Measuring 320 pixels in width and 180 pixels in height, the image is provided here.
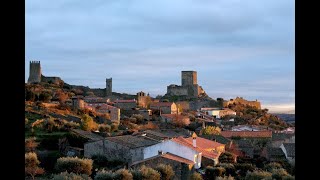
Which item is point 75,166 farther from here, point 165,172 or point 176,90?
point 176,90

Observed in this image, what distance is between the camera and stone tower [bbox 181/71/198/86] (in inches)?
2918

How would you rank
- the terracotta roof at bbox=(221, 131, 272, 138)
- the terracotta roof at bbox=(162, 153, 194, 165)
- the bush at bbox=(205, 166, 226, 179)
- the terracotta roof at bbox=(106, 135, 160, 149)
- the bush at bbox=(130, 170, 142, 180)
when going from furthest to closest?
the terracotta roof at bbox=(221, 131, 272, 138) → the terracotta roof at bbox=(106, 135, 160, 149) → the terracotta roof at bbox=(162, 153, 194, 165) → the bush at bbox=(205, 166, 226, 179) → the bush at bbox=(130, 170, 142, 180)

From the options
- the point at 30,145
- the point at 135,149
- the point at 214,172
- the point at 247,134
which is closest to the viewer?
the point at 30,145

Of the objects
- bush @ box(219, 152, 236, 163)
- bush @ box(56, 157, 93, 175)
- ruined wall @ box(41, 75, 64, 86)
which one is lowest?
bush @ box(219, 152, 236, 163)

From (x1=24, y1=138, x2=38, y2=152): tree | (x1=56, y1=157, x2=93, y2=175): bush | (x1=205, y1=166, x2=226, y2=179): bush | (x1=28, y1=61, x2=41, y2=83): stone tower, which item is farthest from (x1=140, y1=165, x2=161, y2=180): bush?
(x1=28, y1=61, x2=41, y2=83): stone tower

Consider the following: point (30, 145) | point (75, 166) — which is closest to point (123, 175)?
point (75, 166)

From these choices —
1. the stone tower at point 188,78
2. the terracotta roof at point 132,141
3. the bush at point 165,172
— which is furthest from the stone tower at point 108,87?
the bush at point 165,172

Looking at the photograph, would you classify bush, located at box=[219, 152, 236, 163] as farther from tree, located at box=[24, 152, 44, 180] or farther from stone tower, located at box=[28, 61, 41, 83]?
stone tower, located at box=[28, 61, 41, 83]

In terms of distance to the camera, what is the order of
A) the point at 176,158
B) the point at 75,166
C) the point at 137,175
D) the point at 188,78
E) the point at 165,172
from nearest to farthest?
the point at 137,175 → the point at 75,166 → the point at 165,172 → the point at 176,158 → the point at 188,78

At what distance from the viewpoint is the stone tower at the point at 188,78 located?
7412 cm

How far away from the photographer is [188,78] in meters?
75.0

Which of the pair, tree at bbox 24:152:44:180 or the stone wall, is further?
the stone wall

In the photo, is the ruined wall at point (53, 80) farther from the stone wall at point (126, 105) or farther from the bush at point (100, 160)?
the bush at point (100, 160)
